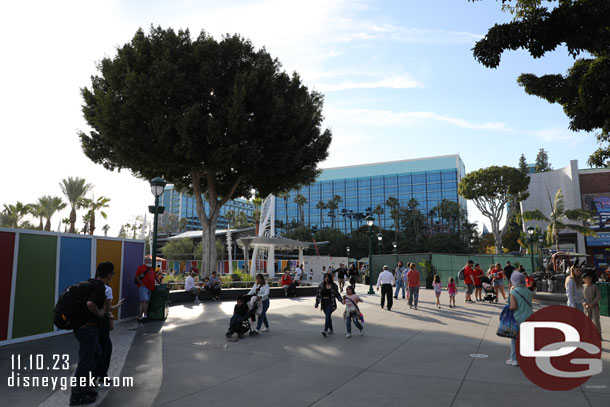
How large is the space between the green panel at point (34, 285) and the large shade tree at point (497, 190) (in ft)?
148

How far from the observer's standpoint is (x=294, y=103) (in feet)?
69.5

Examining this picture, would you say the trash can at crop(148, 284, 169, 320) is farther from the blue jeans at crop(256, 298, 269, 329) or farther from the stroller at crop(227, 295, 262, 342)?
the blue jeans at crop(256, 298, 269, 329)

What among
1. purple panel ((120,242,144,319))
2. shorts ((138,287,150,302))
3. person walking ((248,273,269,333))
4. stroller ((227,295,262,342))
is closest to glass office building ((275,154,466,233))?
purple panel ((120,242,144,319))

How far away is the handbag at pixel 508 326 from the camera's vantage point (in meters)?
6.23

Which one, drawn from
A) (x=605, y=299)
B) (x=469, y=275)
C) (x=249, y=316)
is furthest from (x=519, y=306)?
(x=469, y=275)

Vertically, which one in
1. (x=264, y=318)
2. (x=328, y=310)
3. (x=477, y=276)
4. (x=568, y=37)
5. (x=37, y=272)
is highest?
(x=568, y=37)

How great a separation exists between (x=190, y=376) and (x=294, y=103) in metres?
17.3

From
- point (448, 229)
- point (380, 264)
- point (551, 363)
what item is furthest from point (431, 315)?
point (448, 229)

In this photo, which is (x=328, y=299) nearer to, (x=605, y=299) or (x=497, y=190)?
(x=605, y=299)

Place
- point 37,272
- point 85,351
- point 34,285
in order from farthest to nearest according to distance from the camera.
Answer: point 37,272, point 34,285, point 85,351

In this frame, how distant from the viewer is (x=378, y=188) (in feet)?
344

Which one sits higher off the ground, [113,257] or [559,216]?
[559,216]

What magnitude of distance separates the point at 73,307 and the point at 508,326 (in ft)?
20.5

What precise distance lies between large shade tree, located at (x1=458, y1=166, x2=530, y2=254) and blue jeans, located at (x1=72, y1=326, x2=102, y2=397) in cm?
4671
